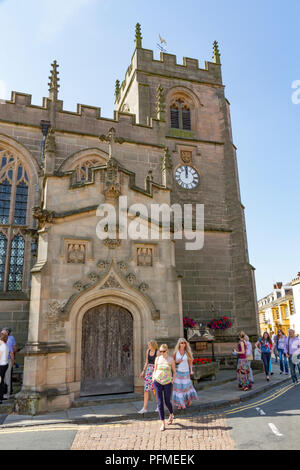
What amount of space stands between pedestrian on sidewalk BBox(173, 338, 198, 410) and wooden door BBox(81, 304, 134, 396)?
5.93 feet

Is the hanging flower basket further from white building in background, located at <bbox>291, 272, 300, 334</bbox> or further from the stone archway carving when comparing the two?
white building in background, located at <bbox>291, 272, 300, 334</bbox>

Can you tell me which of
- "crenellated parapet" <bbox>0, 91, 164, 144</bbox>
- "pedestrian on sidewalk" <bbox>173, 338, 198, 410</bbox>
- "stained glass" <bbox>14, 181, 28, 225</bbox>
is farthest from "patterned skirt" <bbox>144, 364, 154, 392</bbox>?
"crenellated parapet" <bbox>0, 91, 164, 144</bbox>

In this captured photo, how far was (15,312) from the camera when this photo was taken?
11.4m

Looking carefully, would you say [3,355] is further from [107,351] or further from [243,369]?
[243,369]

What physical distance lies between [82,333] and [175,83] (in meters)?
15.6

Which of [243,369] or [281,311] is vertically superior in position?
[281,311]

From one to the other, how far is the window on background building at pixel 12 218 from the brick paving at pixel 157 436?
7174mm

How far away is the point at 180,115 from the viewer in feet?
62.2

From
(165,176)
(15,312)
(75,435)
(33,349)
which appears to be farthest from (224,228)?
(75,435)

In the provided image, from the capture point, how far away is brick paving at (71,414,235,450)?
5.47m

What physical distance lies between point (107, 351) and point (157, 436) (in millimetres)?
3440

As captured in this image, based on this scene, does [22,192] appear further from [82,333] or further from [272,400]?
[272,400]

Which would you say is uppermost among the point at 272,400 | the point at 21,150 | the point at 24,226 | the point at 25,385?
the point at 21,150

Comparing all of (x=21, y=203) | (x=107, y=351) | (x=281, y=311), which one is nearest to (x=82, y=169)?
(x=21, y=203)
